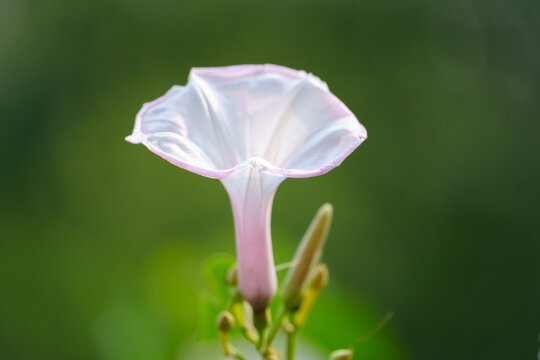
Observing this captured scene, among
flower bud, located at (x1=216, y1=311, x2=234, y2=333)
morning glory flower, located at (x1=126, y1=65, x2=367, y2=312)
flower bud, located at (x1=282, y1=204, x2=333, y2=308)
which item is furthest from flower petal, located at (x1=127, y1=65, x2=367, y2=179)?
flower bud, located at (x1=216, y1=311, x2=234, y2=333)

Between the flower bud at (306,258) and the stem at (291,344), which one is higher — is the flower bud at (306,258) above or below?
above

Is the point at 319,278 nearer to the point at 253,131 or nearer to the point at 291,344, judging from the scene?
the point at 291,344

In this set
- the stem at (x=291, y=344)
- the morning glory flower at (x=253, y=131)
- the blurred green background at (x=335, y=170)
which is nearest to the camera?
the morning glory flower at (x=253, y=131)

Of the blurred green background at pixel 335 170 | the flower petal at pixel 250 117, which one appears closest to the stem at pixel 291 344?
the flower petal at pixel 250 117

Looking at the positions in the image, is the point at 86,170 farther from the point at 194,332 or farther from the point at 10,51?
the point at 194,332

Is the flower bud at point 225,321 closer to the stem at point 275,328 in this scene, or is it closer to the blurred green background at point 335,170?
the stem at point 275,328

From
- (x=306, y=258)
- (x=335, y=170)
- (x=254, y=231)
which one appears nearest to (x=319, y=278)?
(x=306, y=258)

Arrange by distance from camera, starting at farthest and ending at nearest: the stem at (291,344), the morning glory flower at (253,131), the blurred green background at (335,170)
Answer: the blurred green background at (335,170)
the stem at (291,344)
the morning glory flower at (253,131)
